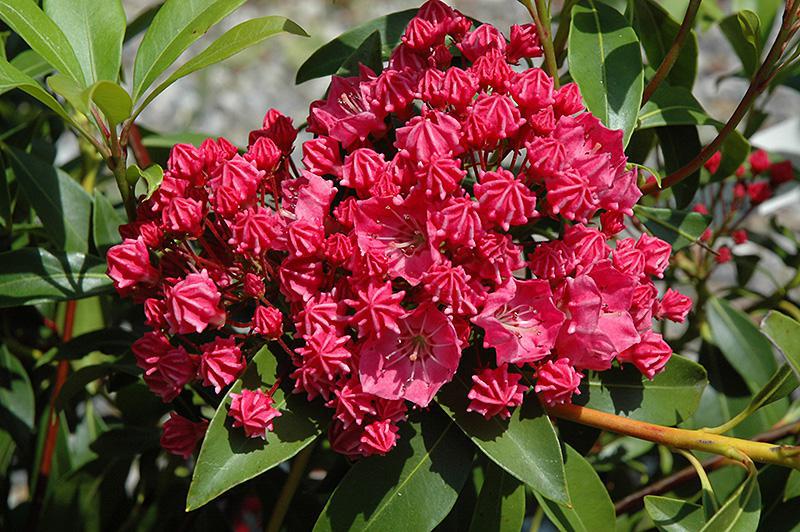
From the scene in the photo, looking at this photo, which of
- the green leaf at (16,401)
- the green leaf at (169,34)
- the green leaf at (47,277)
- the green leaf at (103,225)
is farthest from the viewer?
the green leaf at (16,401)

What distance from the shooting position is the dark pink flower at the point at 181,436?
1.04 m

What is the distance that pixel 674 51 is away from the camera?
1.07m

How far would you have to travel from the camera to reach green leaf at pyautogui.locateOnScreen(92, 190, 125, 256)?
1252mm

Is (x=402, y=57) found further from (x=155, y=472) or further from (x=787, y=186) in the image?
(x=787, y=186)

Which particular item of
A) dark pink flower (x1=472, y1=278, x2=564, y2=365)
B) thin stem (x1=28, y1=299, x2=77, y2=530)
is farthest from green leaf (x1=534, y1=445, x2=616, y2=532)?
thin stem (x1=28, y1=299, x2=77, y2=530)

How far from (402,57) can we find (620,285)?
36 cm

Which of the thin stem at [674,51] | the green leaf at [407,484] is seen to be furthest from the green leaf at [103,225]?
the thin stem at [674,51]

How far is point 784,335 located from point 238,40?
650 mm

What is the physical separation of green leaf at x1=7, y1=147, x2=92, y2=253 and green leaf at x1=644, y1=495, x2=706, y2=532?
32.6 inches

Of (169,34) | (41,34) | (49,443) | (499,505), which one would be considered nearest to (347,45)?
(169,34)

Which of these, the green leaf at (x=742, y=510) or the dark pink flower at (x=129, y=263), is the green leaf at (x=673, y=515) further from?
the dark pink flower at (x=129, y=263)

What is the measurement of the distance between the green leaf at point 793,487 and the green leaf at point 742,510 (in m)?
0.21

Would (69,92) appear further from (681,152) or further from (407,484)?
(681,152)

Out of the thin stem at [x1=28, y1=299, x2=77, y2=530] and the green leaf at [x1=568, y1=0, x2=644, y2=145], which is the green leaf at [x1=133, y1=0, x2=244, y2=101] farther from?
the thin stem at [x1=28, y1=299, x2=77, y2=530]
